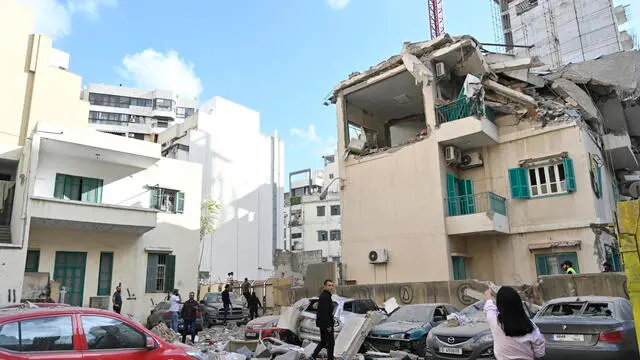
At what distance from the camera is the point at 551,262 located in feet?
55.1

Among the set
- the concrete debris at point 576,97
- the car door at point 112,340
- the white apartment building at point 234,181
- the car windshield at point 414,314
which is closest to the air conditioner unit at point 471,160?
the concrete debris at point 576,97

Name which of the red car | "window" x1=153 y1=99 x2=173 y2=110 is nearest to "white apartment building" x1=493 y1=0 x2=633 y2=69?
the red car

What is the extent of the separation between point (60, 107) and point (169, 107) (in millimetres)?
48699

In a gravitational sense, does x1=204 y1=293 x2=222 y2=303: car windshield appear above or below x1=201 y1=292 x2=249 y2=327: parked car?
above

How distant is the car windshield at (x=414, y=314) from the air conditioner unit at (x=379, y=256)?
739cm

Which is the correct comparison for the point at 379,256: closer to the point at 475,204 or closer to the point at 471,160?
the point at 475,204

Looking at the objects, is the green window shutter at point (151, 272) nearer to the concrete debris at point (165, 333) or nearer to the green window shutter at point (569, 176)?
A: the concrete debris at point (165, 333)

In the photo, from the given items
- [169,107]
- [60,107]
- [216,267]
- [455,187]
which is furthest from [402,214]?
[169,107]

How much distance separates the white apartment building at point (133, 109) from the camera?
2452 inches

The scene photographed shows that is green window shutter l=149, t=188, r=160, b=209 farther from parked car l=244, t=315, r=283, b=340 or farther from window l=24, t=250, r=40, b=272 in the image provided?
parked car l=244, t=315, r=283, b=340

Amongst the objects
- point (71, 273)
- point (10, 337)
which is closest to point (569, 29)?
point (71, 273)

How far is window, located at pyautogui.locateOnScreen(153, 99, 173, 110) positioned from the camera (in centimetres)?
6684

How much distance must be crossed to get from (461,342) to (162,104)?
2568 inches

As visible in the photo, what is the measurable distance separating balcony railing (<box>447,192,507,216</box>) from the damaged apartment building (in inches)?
1.8
